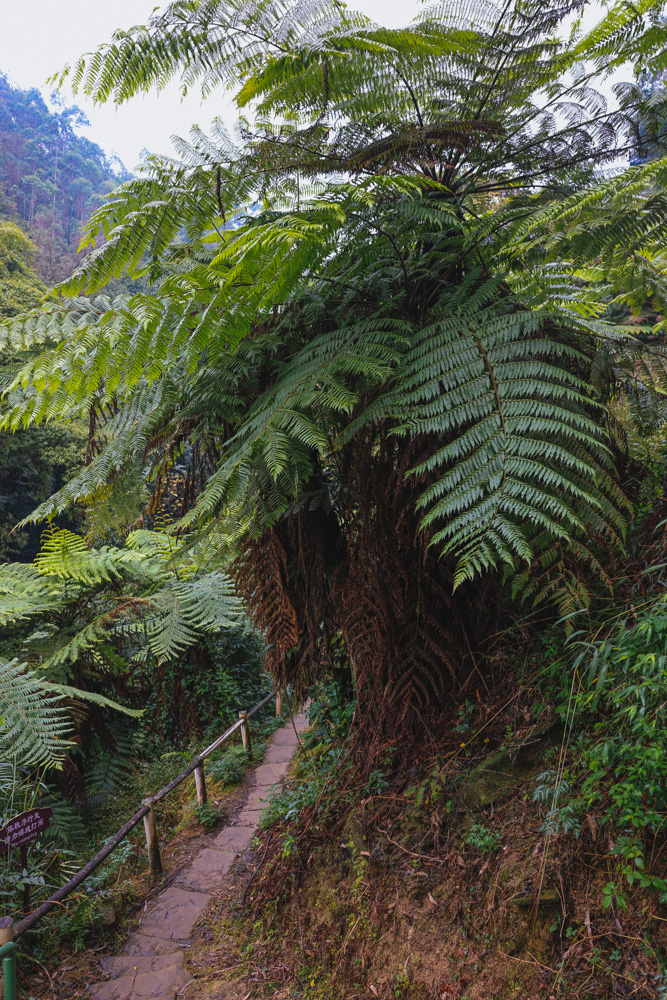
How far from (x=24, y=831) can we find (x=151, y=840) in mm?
1412

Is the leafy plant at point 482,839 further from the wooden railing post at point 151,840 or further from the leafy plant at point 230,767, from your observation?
the leafy plant at point 230,767

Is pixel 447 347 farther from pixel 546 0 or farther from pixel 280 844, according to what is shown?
pixel 280 844

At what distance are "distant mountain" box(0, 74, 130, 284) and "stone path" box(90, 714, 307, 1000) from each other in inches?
1253

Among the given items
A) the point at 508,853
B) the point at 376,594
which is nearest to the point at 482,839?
the point at 508,853

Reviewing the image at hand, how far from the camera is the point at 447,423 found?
1.58m

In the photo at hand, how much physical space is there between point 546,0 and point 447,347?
4.81 ft

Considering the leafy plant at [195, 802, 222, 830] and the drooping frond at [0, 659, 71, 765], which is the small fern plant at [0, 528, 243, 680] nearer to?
the drooping frond at [0, 659, 71, 765]

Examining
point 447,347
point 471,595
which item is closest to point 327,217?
point 447,347

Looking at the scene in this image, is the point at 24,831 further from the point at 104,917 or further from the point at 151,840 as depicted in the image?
the point at 151,840

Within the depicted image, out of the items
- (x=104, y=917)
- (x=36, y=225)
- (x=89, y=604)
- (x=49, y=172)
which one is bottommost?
(x=104, y=917)

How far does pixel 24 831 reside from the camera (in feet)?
10.9

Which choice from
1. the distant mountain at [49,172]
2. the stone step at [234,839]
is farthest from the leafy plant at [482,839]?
the distant mountain at [49,172]

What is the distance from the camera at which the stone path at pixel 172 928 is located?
3160mm

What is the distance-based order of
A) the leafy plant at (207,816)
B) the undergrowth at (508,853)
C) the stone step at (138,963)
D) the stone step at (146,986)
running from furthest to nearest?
1. the leafy plant at (207,816)
2. the stone step at (138,963)
3. the stone step at (146,986)
4. the undergrowth at (508,853)
